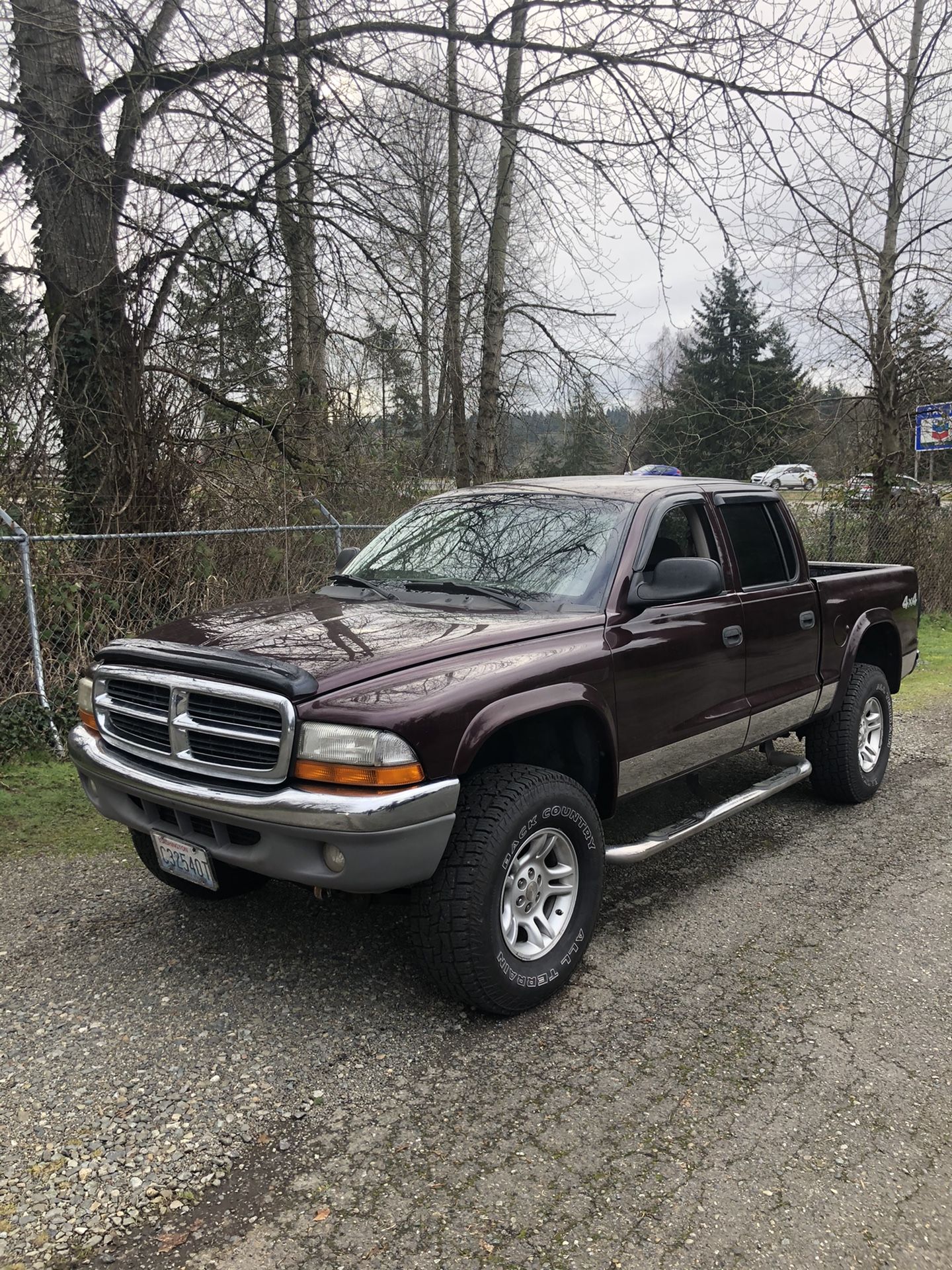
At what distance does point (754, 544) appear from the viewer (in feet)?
16.0

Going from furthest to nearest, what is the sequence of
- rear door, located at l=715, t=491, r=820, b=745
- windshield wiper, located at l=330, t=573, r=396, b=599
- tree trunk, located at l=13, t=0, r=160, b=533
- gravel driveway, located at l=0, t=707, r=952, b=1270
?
tree trunk, located at l=13, t=0, r=160, b=533 < rear door, located at l=715, t=491, r=820, b=745 < windshield wiper, located at l=330, t=573, r=396, b=599 < gravel driveway, located at l=0, t=707, r=952, b=1270

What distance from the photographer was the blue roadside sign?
45.8ft

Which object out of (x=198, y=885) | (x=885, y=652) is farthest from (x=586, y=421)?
(x=198, y=885)

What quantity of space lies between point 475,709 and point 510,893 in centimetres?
70

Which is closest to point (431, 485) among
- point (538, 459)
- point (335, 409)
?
point (335, 409)

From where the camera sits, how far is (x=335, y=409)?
Answer: 10.2 metres

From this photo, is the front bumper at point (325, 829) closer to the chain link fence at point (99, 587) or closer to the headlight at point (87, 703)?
the headlight at point (87, 703)

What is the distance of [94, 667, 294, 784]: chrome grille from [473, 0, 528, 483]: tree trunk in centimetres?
796

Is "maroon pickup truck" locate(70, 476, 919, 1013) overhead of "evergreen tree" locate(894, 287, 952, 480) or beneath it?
beneath

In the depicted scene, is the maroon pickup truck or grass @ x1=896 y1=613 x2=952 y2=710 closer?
the maroon pickup truck

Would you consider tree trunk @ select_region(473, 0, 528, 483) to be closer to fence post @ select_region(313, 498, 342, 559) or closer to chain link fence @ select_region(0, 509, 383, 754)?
fence post @ select_region(313, 498, 342, 559)

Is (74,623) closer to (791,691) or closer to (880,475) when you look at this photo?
(791,691)

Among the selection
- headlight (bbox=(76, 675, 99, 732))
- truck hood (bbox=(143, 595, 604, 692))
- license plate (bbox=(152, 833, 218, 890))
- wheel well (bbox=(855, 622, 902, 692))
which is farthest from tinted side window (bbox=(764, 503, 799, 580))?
headlight (bbox=(76, 675, 99, 732))

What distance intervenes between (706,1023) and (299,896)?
1.87 metres
